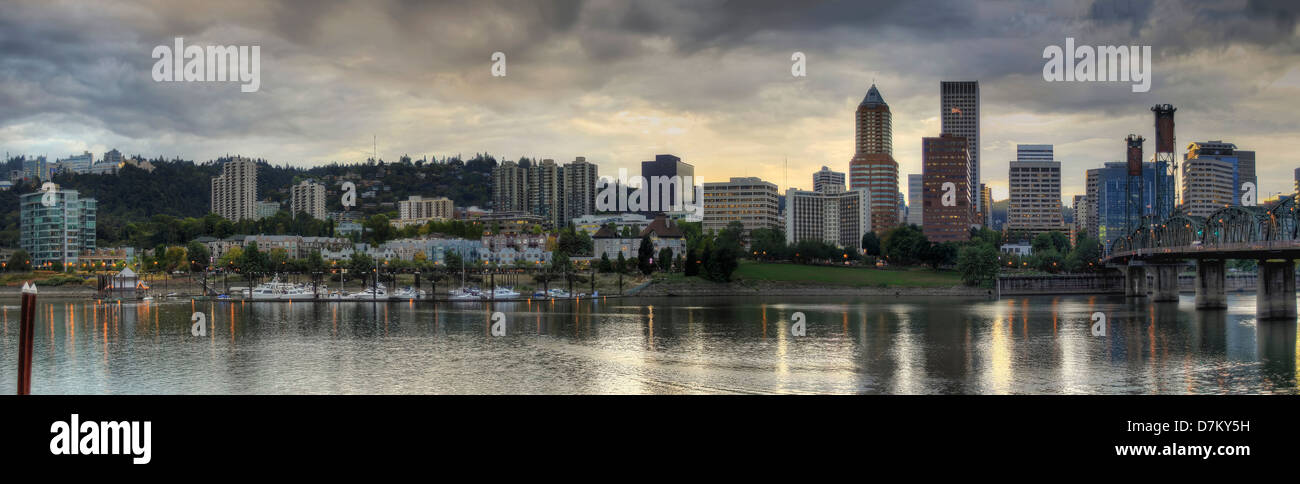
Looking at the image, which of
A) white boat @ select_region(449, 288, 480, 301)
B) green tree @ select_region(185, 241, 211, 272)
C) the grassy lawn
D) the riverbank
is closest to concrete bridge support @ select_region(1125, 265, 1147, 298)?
the riverbank

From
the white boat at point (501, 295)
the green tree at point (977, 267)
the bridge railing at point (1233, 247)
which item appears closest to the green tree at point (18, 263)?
the white boat at point (501, 295)

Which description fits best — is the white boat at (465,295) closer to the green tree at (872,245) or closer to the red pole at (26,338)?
the red pole at (26,338)

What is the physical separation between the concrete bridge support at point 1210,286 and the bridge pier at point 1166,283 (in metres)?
14.8

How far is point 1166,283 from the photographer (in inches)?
3551

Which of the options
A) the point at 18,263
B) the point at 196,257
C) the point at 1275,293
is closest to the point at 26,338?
the point at 1275,293

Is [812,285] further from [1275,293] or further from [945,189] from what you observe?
[945,189]

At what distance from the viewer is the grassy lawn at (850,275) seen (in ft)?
369

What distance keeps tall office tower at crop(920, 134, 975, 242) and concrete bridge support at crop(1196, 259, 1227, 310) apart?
367 feet

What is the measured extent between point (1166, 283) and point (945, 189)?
9802cm

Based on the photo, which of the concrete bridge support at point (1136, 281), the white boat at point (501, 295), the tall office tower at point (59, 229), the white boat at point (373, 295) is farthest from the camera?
the tall office tower at point (59, 229)

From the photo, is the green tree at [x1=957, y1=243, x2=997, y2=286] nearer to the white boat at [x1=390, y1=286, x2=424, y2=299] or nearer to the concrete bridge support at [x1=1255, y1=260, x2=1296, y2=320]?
the concrete bridge support at [x1=1255, y1=260, x2=1296, y2=320]

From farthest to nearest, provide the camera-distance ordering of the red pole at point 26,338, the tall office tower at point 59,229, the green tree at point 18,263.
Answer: the tall office tower at point 59,229, the green tree at point 18,263, the red pole at point 26,338
